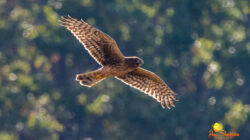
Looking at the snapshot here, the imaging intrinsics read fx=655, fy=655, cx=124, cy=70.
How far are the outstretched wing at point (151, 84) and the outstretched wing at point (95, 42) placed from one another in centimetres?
77

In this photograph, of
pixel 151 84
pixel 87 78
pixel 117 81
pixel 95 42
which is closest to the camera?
pixel 87 78

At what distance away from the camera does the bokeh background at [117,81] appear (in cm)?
1888

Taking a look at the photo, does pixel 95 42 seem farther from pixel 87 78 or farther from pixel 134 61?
pixel 134 61

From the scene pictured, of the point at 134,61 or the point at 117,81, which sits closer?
the point at 134,61

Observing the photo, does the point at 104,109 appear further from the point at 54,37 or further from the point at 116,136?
the point at 54,37

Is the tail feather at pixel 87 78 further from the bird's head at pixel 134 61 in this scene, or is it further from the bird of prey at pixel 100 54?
the bird's head at pixel 134 61

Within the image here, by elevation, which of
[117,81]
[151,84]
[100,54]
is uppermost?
[117,81]

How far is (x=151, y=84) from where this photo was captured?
12320mm

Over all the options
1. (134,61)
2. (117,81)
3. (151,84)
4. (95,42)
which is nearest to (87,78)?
(95,42)

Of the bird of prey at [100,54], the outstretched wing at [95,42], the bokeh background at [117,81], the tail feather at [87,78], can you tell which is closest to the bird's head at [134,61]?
the bird of prey at [100,54]

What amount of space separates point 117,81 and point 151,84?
7.01m

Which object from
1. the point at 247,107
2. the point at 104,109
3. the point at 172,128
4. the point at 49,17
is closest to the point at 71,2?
A: the point at 49,17

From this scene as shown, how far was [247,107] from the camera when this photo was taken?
1894 cm

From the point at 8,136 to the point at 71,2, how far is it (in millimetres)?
4690
